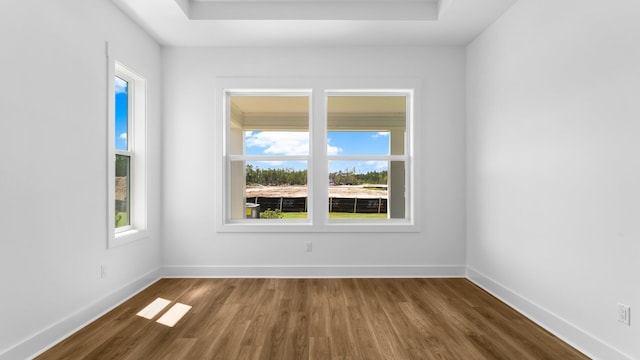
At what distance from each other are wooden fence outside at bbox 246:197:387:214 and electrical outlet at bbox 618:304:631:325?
245cm

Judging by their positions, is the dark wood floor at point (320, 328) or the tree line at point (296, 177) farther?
the tree line at point (296, 177)

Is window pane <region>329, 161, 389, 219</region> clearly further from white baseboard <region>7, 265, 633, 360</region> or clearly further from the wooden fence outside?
white baseboard <region>7, 265, 633, 360</region>

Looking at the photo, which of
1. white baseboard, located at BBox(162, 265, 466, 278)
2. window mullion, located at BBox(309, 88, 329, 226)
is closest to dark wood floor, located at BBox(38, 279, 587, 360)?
white baseboard, located at BBox(162, 265, 466, 278)

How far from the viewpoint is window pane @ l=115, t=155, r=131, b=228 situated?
11.1ft

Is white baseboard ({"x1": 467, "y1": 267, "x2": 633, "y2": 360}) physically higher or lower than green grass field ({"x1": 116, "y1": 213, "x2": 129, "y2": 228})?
lower

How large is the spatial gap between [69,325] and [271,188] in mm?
2351

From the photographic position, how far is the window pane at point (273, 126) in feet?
13.9

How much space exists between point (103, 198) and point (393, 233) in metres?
3.00

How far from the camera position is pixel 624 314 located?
80.0 inches

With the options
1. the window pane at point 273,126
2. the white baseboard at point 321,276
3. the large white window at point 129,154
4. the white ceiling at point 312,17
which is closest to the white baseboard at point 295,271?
the white baseboard at point 321,276

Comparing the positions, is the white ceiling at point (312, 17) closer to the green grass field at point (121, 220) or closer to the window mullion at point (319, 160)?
the window mullion at point (319, 160)

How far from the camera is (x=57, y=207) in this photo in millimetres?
2430

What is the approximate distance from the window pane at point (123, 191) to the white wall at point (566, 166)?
12.4 feet

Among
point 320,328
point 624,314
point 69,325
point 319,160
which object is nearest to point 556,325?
point 624,314
